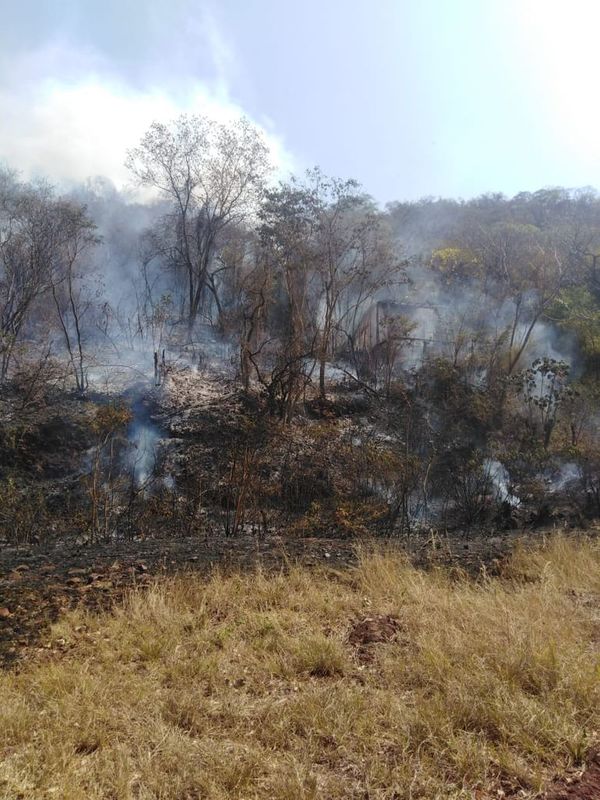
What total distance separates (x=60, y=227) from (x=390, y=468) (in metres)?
11.7

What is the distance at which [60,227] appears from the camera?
51.5 feet

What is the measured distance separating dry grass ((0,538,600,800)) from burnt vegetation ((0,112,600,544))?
4.18 metres

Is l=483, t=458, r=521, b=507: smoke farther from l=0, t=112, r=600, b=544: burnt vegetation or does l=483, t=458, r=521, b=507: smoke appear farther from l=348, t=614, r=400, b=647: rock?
l=348, t=614, r=400, b=647: rock

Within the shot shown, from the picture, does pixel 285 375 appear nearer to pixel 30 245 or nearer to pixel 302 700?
pixel 30 245

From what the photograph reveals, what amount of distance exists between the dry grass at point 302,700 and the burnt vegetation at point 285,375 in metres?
4.18

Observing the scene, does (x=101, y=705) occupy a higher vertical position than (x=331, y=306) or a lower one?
lower

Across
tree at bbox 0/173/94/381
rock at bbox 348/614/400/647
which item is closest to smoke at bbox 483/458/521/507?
rock at bbox 348/614/400/647

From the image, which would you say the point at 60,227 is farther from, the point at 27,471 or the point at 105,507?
the point at 105,507

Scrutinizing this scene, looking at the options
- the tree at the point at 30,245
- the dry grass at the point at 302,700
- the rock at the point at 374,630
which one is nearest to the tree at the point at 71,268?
the tree at the point at 30,245

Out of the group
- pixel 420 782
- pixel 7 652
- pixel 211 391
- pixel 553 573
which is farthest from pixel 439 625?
pixel 211 391

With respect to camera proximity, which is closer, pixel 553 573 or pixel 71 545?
pixel 553 573

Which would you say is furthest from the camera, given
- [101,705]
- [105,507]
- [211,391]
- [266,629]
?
[211,391]

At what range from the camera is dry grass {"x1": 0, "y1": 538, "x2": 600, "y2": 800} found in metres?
2.35

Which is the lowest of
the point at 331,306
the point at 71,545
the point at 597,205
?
the point at 71,545
